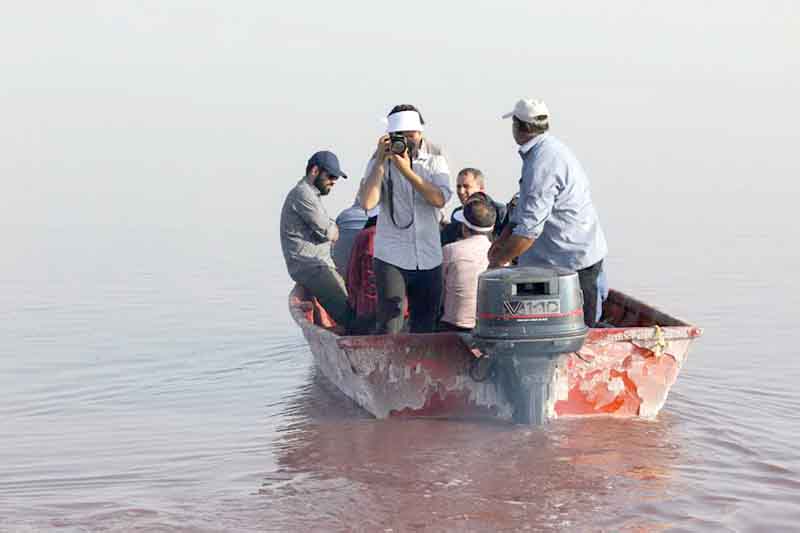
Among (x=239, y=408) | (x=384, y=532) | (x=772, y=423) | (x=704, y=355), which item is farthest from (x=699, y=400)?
(x=384, y=532)

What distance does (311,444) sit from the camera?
8352mm

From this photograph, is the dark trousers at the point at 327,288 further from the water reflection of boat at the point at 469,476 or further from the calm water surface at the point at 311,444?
the water reflection of boat at the point at 469,476

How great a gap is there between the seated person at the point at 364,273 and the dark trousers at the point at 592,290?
171 cm

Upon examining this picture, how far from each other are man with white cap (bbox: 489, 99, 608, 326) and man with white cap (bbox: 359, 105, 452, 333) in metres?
0.52

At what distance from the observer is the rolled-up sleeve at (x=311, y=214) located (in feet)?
33.4

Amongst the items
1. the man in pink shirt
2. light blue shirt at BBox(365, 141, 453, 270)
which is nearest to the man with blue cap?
the man in pink shirt

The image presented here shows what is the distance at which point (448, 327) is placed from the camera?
8.59 metres

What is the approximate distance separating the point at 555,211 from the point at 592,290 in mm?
595

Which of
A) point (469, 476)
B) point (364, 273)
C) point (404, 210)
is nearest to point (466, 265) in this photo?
point (404, 210)

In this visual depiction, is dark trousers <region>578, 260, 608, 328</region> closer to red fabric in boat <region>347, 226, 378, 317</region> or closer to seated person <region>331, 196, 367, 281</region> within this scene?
red fabric in boat <region>347, 226, 378, 317</region>

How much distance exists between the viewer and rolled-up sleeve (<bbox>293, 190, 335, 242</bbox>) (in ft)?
33.4

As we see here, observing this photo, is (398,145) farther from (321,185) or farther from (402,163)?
(321,185)

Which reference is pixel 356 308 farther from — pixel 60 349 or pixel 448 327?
pixel 60 349

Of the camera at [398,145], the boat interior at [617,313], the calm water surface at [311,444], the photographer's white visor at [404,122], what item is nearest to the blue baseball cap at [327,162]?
the boat interior at [617,313]
